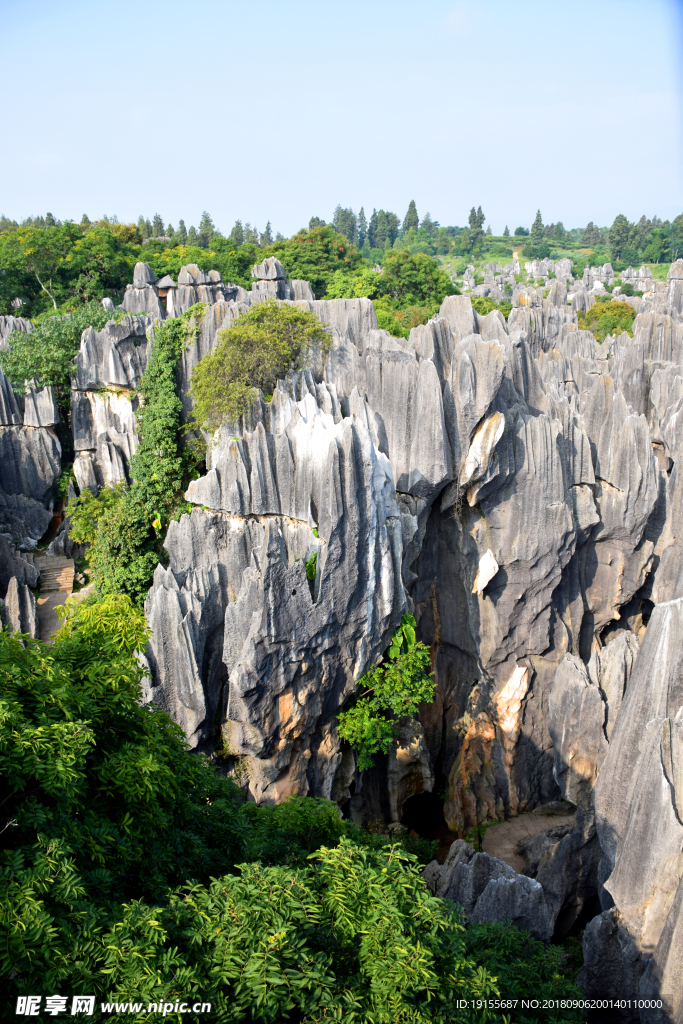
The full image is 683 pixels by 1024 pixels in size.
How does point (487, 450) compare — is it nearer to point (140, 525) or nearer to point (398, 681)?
point (398, 681)

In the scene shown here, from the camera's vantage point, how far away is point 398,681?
16078 mm

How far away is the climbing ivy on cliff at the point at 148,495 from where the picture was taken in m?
18.1

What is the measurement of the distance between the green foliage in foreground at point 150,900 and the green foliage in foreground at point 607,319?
155 ft

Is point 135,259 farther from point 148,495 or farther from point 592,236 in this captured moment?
point 592,236

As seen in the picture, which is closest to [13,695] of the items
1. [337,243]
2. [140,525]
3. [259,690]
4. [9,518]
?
[259,690]

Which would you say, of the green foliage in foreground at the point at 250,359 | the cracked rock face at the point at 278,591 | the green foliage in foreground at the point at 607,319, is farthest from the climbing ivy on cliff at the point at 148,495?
the green foliage in foreground at the point at 607,319

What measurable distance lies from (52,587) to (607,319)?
44.7 metres

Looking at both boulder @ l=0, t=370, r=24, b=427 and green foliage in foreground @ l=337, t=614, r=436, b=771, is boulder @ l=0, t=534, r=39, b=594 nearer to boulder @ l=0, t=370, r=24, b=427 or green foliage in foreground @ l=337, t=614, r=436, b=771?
boulder @ l=0, t=370, r=24, b=427

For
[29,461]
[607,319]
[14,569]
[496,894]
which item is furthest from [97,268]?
[496,894]

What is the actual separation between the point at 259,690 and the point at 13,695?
29.8 feet

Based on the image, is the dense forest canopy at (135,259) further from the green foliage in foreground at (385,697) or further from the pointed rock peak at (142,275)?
the green foliage in foreground at (385,697)

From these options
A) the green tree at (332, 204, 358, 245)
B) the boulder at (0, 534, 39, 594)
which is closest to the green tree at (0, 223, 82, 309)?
the boulder at (0, 534, 39, 594)

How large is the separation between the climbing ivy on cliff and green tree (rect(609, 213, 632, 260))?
345 ft

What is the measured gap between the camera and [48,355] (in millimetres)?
24672
